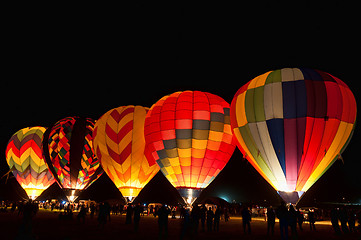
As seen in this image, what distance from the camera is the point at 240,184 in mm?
53688

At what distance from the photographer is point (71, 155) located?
23562mm

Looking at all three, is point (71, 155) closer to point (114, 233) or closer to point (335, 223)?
point (114, 233)

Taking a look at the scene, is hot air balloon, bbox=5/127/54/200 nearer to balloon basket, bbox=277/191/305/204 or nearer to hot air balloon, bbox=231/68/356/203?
hot air balloon, bbox=231/68/356/203

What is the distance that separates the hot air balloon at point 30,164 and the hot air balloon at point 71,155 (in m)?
3.24

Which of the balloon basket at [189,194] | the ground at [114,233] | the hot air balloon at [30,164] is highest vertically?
the hot air balloon at [30,164]

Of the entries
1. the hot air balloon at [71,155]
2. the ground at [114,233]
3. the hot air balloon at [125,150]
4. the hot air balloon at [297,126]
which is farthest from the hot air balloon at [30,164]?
the hot air balloon at [297,126]

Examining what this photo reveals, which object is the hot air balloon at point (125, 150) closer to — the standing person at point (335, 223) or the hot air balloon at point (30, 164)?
the hot air balloon at point (30, 164)

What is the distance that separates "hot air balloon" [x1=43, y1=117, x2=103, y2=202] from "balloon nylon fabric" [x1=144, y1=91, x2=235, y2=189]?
735cm

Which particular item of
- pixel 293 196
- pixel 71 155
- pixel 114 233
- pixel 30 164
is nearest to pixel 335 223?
pixel 293 196

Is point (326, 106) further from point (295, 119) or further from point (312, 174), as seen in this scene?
point (312, 174)

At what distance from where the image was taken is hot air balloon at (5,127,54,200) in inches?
1065

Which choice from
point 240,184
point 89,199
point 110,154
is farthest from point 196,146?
point 240,184

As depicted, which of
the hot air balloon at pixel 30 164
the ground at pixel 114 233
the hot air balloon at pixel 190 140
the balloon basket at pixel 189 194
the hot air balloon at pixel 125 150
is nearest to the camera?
the ground at pixel 114 233

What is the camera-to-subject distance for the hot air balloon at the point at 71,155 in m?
23.4
